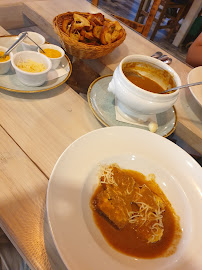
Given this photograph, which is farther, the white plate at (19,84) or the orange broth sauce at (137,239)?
the white plate at (19,84)

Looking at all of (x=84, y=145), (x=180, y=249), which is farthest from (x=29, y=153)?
(x=180, y=249)

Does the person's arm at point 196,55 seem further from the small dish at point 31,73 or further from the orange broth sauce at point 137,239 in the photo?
the orange broth sauce at point 137,239

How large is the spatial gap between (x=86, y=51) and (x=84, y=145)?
585 mm

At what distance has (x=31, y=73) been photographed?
90 cm

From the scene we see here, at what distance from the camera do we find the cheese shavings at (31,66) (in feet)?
3.12

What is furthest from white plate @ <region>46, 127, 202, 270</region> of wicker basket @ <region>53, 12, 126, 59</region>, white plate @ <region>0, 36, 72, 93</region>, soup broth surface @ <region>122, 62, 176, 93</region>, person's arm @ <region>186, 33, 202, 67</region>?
person's arm @ <region>186, 33, 202, 67</region>

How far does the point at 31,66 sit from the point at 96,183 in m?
0.62

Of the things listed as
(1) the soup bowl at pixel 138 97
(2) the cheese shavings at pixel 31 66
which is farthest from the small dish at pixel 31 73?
(1) the soup bowl at pixel 138 97

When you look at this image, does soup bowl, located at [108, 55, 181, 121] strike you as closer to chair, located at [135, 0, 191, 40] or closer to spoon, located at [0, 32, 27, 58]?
spoon, located at [0, 32, 27, 58]

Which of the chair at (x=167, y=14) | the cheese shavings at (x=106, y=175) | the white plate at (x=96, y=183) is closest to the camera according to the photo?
the white plate at (x=96, y=183)

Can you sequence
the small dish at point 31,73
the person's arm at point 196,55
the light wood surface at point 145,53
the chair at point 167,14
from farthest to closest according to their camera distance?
the chair at point 167,14
the person's arm at point 196,55
the light wood surface at point 145,53
the small dish at point 31,73

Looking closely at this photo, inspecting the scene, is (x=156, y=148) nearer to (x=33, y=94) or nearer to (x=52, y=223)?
(x=52, y=223)

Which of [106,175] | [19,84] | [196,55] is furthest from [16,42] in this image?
[196,55]

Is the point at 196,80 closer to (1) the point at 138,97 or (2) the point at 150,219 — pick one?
(1) the point at 138,97
